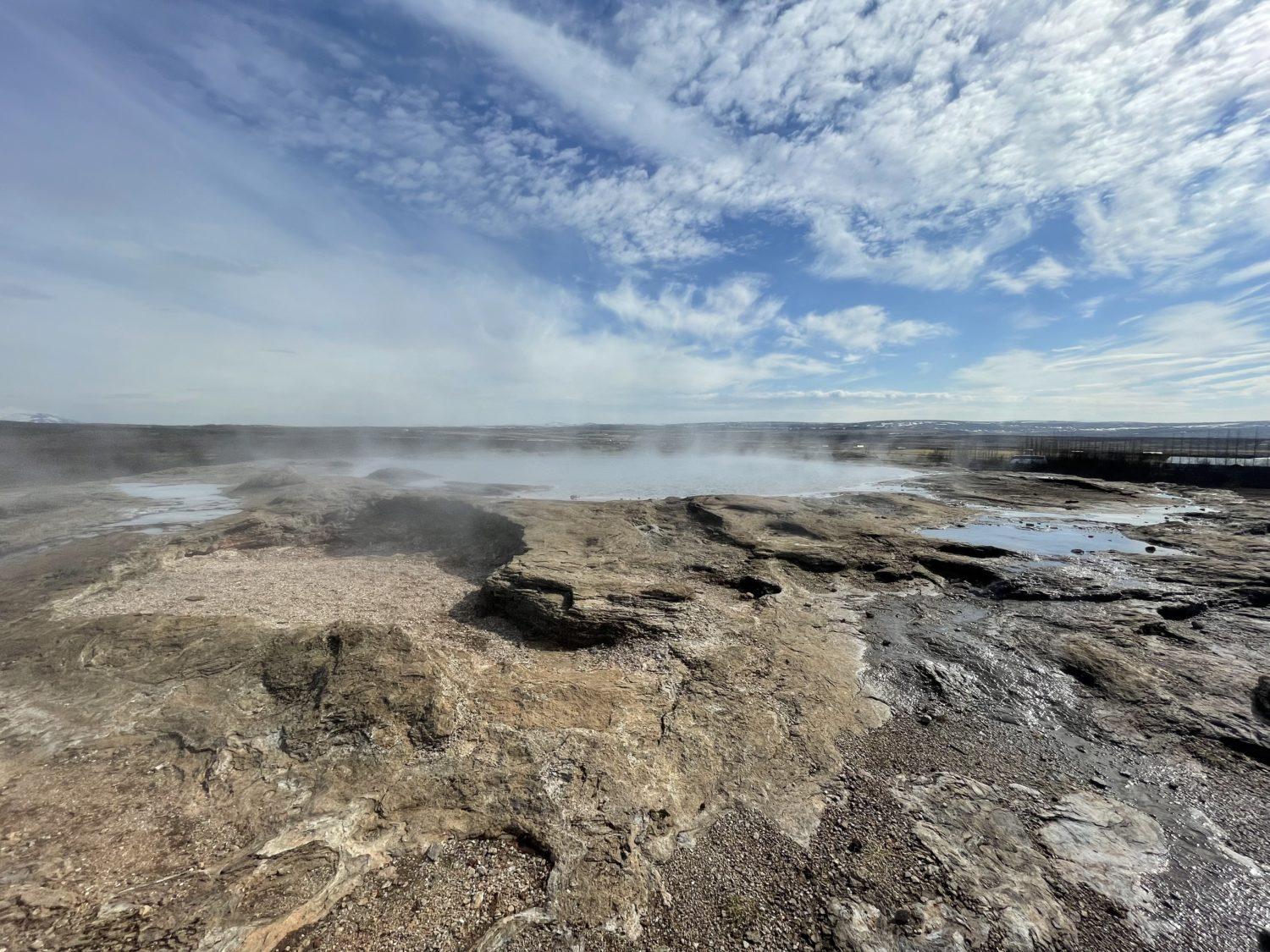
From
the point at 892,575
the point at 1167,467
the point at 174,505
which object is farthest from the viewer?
the point at 1167,467

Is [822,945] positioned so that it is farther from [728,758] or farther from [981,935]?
[728,758]

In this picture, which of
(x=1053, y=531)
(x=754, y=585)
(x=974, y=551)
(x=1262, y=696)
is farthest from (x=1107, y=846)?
(x=1053, y=531)

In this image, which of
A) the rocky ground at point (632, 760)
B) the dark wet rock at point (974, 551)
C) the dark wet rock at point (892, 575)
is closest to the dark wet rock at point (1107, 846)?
the rocky ground at point (632, 760)

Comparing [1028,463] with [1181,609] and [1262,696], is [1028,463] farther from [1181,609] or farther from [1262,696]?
[1262,696]

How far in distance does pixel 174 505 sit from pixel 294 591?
41.3 feet

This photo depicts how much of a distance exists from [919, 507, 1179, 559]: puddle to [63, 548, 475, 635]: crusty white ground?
496 inches

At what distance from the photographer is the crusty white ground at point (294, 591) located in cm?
838

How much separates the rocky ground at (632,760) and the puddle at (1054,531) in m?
2.77

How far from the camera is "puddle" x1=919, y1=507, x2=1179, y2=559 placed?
1308cm

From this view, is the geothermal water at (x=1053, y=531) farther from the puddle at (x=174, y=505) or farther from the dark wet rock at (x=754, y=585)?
the puddle at (x=174, y=505)

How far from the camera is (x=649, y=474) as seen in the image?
30797mm

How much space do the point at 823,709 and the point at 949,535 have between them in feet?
34.3

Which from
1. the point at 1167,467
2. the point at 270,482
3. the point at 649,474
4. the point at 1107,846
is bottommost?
the point at 1107,846

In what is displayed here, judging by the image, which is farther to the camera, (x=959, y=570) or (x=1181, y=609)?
(x=959, y=570)
